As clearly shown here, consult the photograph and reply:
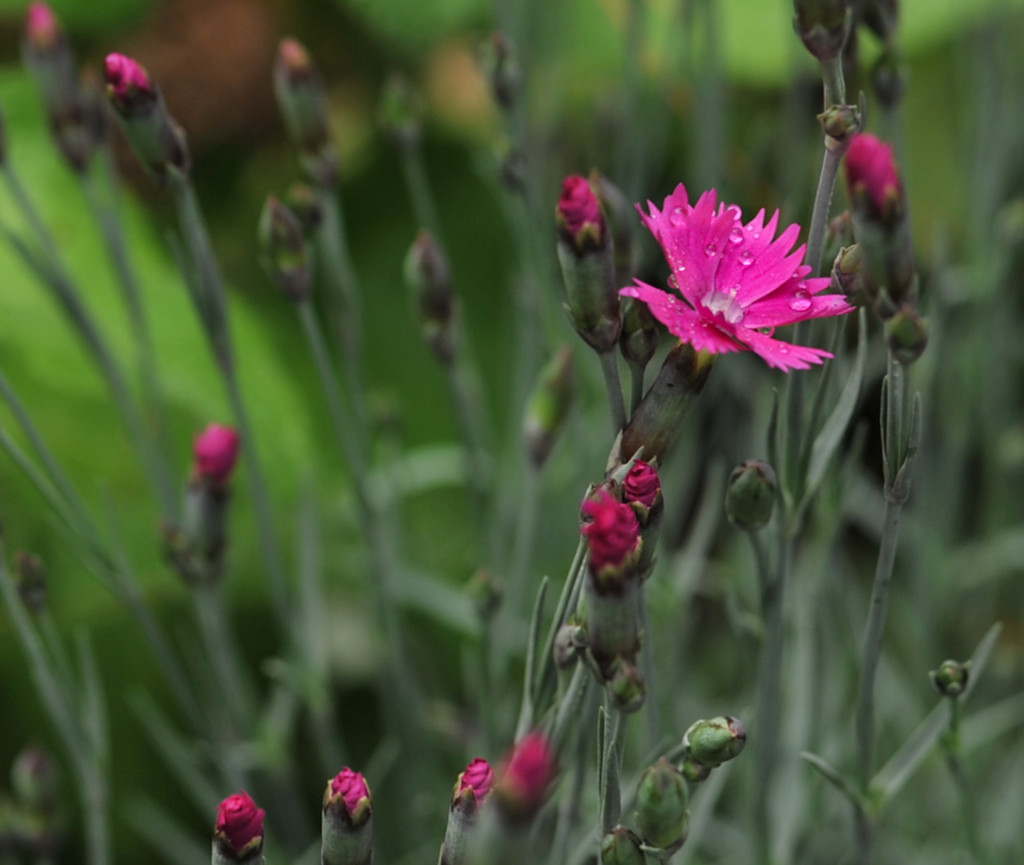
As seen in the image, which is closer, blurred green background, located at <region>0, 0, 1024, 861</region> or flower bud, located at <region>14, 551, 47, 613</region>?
flower bud, located at <region>14, 551, 47, 613</region>

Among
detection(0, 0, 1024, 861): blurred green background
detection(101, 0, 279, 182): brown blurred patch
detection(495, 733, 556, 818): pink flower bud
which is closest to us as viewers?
detection(495, 733, 556, 818): pink flower bud

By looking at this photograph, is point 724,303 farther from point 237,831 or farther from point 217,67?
point 217,67

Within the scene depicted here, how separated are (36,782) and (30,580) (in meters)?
0.12

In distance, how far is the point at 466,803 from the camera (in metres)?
0.36

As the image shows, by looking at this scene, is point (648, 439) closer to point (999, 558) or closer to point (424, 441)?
point (999, 558)

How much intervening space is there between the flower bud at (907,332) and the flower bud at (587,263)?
0.28 ft

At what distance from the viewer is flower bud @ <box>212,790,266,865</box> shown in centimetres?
34

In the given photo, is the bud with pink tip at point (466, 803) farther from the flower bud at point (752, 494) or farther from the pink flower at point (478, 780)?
the flower bud at point (752, 494)

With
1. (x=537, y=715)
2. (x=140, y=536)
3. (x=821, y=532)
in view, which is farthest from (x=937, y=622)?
(x=140, y=536)

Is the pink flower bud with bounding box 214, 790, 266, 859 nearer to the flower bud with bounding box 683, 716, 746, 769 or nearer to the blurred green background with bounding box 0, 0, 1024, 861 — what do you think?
the flower bud with bounding box 683, 716, 746, 769

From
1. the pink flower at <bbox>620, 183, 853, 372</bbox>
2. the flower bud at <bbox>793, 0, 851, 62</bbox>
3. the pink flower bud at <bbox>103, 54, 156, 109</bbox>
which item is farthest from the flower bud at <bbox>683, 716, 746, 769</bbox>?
the pink flower bud at <bbox>103, 54, 156, 109</bbox>

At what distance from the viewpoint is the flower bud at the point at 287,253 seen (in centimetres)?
54

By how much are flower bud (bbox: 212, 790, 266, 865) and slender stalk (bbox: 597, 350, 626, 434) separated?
0.16 m

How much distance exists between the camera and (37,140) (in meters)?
1.05
